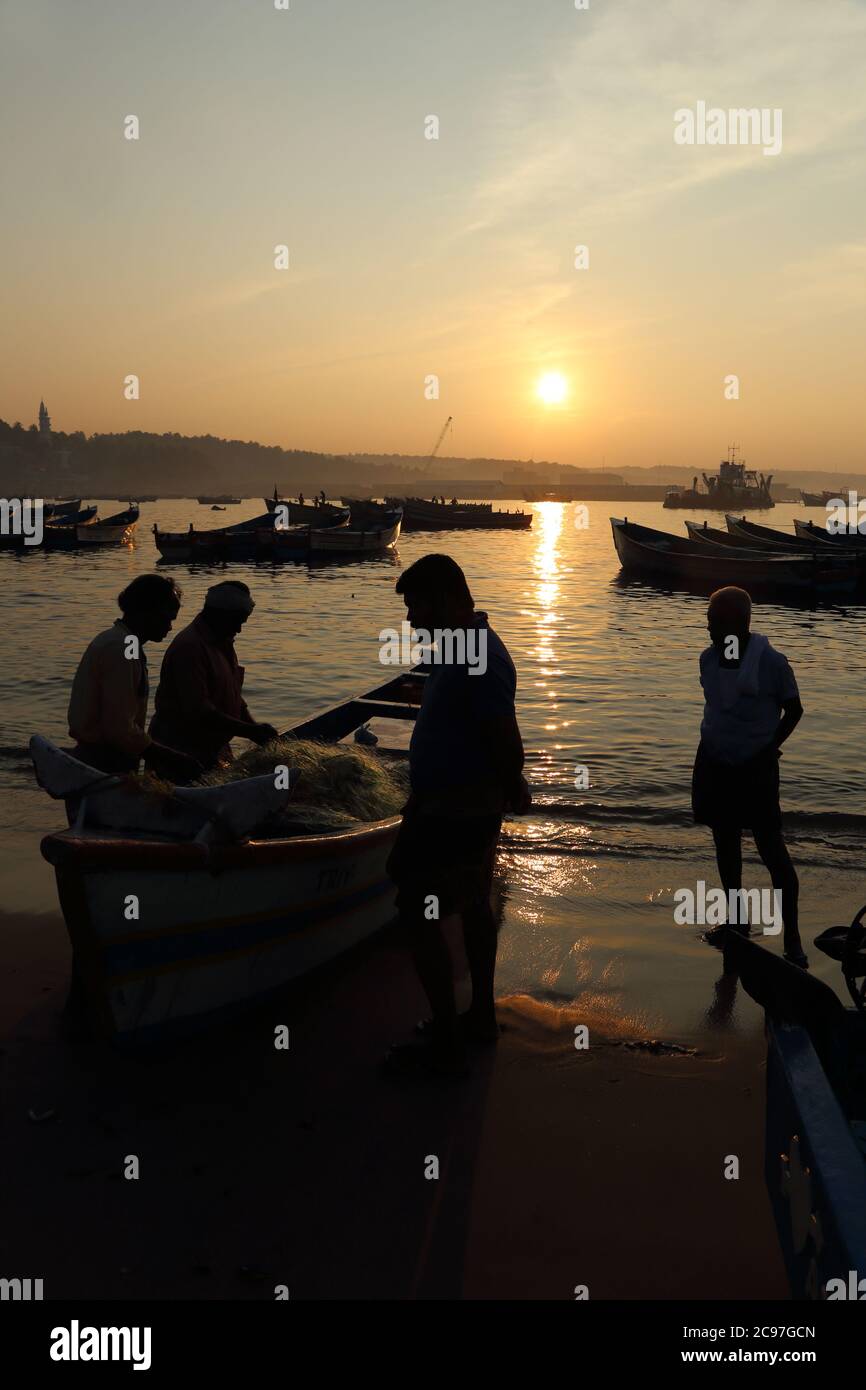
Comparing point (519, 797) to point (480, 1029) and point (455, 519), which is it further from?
point (455, 519)

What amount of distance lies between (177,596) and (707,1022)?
13.0ft

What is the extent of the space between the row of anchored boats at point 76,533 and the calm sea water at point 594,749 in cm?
1584

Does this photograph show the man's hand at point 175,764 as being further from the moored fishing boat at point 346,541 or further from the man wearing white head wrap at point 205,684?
the moored fishing boat at point 346,541

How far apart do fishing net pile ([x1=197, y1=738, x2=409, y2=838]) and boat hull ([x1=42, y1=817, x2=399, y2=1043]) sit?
47 cm

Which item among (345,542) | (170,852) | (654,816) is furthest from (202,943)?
(345,542)

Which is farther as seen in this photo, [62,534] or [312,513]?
[312,513]

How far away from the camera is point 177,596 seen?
572 cm

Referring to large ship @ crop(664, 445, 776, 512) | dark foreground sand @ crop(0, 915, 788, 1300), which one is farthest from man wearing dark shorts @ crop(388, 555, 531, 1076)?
large ship @ crop(664, 445, 776, 512)

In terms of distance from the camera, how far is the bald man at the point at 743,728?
6.14 m

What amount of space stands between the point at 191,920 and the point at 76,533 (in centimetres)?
5901

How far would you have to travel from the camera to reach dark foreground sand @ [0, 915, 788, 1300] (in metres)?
3.84

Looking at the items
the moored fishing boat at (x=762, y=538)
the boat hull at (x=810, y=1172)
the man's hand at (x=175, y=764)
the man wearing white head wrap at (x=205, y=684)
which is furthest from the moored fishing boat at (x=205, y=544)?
the boat hull at (x=810, y=1172)

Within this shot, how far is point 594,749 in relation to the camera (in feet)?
48.2
